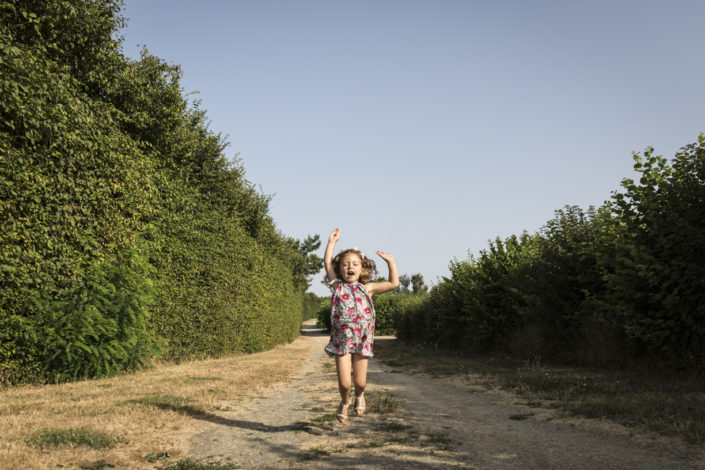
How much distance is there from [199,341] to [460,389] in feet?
27.3

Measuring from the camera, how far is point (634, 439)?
4.59m

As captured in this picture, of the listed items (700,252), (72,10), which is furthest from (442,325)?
(72,10)

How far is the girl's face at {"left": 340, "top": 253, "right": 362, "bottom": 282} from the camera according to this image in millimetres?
5352

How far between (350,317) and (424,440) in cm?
153

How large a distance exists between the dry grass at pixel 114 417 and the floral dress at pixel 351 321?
195 centimetres

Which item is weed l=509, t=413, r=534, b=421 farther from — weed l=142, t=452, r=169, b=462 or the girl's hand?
weed l=142, t=452, r=169, b=462

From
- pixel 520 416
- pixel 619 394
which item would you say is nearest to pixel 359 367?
pixel 520 416

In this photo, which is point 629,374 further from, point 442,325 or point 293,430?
point 442,325

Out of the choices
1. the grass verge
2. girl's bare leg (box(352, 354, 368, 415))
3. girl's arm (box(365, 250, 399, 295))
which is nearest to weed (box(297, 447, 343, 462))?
girl's bare leg (box(352, 354, 368, 415))

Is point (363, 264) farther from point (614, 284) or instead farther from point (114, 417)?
point (614, 284)

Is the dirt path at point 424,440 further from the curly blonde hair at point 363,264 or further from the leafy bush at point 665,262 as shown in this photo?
the leafy bush at point 665,262

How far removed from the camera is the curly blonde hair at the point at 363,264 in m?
5.50

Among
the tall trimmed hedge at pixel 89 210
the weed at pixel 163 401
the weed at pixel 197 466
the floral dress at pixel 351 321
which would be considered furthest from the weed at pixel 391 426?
the tall trimmed hedge at pixel 89 210

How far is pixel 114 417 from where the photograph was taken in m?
5.17
